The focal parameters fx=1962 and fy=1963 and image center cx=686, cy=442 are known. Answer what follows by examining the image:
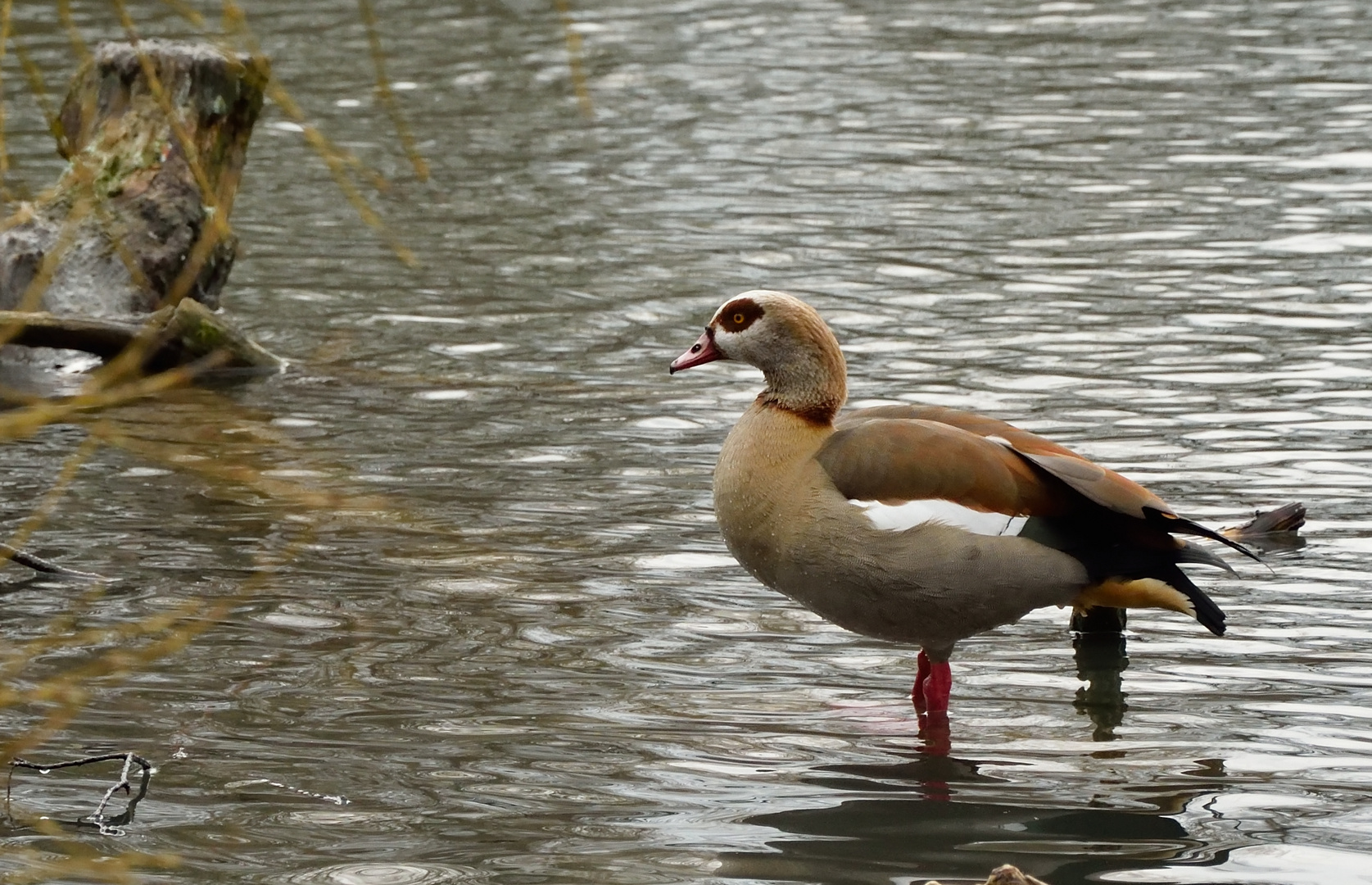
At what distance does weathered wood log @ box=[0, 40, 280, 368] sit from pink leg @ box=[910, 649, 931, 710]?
5914 mm

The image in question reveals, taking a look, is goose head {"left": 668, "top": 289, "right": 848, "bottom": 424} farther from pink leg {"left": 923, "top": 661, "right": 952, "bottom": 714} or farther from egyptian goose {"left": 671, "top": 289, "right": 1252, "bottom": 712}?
pink leg {"left": 923, "top": 661, "right": 952, "bottom": 714}

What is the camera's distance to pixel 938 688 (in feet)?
22.2

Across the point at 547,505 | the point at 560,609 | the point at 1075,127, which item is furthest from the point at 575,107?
the point at 560,609

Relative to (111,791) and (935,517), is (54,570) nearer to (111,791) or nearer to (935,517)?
(111,791)

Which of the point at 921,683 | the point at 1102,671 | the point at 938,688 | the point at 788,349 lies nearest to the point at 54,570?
the point at 788,349

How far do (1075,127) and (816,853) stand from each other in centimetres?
1241

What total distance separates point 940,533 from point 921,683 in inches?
27.3

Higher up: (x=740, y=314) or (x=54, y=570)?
(x=740, y=314)

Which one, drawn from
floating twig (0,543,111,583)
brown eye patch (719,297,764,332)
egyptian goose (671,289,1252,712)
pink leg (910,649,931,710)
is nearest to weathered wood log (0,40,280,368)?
floating twig (0,543,111,583)

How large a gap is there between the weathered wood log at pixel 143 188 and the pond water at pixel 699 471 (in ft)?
2.67

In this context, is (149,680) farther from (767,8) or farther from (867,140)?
(767,8)

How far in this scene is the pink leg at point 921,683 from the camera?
694cm

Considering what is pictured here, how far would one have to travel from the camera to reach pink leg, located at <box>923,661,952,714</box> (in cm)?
676

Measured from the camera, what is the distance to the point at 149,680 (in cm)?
717
